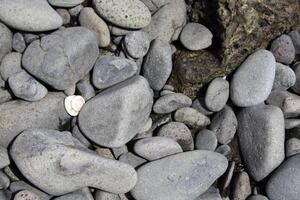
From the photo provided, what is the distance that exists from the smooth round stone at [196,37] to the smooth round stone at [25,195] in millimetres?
1202

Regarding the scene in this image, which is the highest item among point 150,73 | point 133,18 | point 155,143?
point 133,18

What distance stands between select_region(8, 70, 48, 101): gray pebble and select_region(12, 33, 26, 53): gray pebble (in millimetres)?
184

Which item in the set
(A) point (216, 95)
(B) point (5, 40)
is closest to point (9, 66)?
(B) point (5, 40)

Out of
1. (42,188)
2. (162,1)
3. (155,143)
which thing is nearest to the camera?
(42,188)

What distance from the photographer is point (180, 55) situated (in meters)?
2.75

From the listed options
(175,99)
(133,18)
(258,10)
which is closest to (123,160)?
(175,99)

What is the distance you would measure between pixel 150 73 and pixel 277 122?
78 cm

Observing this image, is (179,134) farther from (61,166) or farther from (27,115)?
(27,115)

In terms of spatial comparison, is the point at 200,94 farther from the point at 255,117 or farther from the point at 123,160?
the point at 123,160

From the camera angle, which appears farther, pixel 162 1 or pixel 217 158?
pixel 162 1

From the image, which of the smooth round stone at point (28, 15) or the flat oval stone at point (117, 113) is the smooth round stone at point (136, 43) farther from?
the smooth round stone at point (28, 15)

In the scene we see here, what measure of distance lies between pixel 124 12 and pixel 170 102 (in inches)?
22.4

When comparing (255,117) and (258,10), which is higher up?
(258,10)

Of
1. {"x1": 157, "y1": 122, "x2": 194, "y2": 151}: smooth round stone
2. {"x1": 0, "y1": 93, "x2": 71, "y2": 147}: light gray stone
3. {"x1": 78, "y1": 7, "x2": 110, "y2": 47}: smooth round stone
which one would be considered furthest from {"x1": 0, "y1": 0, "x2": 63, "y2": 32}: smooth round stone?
{"x1": 157, "y1": 122, "x2": 194, "y2": 151}: smooth round stone
